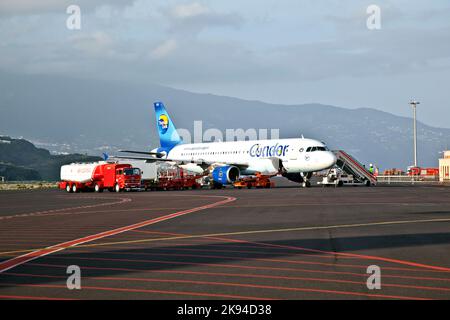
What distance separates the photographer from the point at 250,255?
16.7 meters

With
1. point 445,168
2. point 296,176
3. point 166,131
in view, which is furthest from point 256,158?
point 445,168

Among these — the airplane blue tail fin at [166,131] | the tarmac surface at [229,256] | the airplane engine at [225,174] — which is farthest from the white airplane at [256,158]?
the tarmac surface at [229,256]

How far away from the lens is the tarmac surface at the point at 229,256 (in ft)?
39.6

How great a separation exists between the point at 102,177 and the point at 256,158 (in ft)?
45.1

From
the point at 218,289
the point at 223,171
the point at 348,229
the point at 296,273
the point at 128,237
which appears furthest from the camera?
the point at 223,171

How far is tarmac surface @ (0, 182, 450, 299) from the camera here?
1207 centimetres

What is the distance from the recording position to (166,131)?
86875 millimetres

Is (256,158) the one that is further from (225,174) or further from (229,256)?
(229,256)

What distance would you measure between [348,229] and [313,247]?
5243 mm

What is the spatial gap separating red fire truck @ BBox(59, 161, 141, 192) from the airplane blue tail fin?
15.1 m

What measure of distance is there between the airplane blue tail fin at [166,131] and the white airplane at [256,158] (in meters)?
3.39
